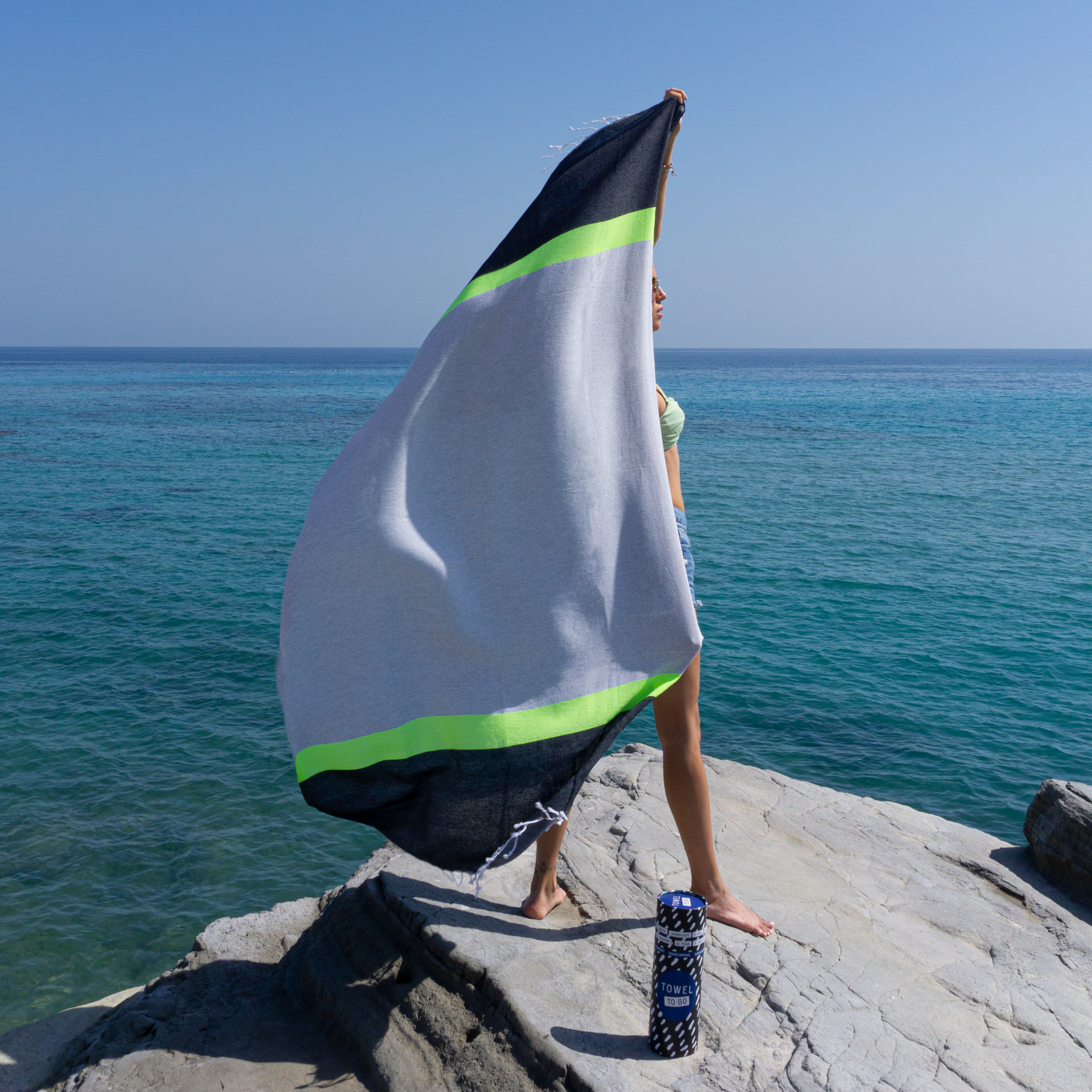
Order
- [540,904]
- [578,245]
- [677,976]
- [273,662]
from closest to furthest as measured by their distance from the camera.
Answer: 1. [677,976]
2. [578,245]
3. [540,904]
4. [273,662]

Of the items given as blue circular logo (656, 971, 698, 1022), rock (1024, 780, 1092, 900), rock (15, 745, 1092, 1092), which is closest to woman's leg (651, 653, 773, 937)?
rock (15, 745, 1092, 1092)

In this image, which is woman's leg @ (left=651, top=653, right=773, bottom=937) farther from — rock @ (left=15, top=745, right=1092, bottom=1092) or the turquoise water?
the turquoise water

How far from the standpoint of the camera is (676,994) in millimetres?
3049

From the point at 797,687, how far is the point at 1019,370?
137m

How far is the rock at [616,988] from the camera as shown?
10.3ft

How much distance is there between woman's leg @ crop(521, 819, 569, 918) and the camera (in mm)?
3924

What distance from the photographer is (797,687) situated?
1142cm

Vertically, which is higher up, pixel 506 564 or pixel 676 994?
pixel 506 564

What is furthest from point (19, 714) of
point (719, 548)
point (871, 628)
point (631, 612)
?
point (719, 548)

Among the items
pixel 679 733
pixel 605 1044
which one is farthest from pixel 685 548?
pixel 605 1044

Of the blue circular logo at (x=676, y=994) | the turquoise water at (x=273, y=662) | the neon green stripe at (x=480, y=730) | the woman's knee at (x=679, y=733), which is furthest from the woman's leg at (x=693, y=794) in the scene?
the turquoise water at (x=273, y=662)

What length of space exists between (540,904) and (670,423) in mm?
2225

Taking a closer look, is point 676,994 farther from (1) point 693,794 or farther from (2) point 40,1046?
(2) point 40,1046

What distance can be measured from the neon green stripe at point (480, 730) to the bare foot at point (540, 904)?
4.19 feet
